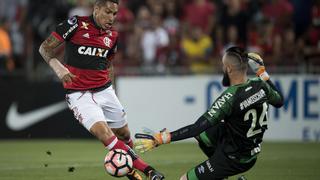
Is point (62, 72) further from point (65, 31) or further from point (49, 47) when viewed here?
point (65, 31)

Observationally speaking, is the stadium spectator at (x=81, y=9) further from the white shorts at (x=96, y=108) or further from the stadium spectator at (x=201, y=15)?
the white shorts at (x=96, y=108)

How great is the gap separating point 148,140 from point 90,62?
7.73 ft

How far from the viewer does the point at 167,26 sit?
2055 centimetres

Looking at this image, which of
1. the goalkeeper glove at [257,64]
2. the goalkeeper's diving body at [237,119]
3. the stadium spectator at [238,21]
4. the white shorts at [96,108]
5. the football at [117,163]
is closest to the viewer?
the goalkeeper's diving body at [237,119]

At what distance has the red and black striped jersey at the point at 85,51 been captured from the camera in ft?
34.9

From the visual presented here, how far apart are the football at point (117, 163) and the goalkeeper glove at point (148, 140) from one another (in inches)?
32.0

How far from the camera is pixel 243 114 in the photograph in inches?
365

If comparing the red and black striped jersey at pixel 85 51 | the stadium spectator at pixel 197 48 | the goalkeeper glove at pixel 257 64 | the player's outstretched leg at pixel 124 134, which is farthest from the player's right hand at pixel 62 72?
the stadium spectator at pixel 197 48

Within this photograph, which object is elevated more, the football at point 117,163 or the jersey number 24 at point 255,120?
the jersey number 24 at point 255,120

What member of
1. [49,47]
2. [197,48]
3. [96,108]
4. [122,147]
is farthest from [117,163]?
[197,48]

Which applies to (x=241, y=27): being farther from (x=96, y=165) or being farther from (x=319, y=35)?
(x=96, y=165)

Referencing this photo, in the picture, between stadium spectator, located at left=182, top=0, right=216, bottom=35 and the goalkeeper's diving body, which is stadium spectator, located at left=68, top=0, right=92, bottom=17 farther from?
the goalkeeper's diving body

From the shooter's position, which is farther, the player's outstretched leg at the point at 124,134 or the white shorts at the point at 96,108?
the player's outstretched leg at the point at 124,134

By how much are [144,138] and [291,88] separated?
10495 mm
